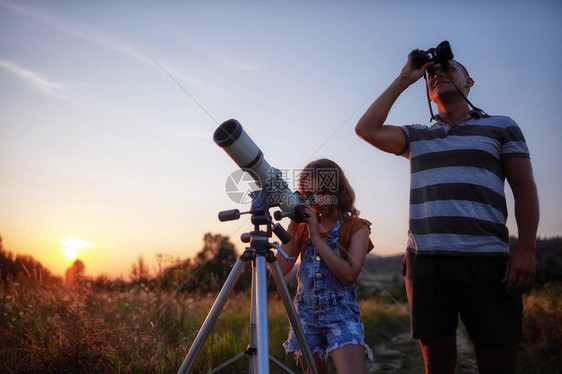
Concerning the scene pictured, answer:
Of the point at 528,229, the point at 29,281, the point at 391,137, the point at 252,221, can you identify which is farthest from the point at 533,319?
the point at 29,281

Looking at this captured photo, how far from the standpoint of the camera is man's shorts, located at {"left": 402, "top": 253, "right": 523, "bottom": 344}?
6.28ft

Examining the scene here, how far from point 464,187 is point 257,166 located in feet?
3.97

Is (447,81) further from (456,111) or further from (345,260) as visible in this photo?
(345,260)

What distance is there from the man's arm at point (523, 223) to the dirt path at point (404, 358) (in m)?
3.20

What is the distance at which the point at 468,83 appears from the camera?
249 cm

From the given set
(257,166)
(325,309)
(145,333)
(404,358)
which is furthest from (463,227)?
(404,358)

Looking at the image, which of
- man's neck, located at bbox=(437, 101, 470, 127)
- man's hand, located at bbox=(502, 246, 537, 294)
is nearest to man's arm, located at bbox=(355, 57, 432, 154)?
man's neck, located at bbox=(437, 101, 470, 127)

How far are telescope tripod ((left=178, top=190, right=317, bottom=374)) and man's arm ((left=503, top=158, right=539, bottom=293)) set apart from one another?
3.89 feet

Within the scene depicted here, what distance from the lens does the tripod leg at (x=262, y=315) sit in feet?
4.63

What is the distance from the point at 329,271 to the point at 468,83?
63.8 inches

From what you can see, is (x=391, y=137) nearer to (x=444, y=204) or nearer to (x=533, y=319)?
(x=444, y=204)

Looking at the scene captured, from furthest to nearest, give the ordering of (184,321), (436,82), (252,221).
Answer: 1. (184,321)
2. (436,82)
3. (252,221)

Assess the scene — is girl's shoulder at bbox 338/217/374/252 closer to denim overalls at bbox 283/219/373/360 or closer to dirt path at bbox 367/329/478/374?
denim overalls at bbox 283/219/373/360

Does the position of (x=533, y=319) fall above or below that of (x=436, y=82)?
below
